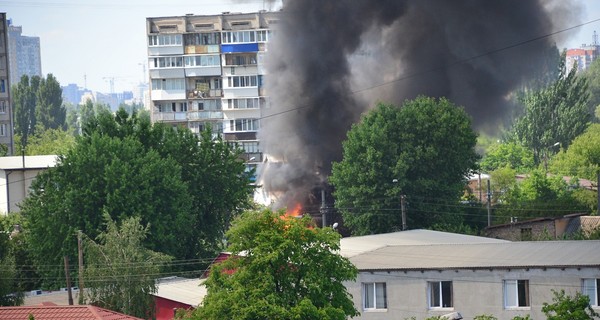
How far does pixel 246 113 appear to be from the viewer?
121938 mm

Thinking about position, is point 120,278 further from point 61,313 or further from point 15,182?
point 15,182

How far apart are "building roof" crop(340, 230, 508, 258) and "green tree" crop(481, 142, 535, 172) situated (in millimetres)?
60593

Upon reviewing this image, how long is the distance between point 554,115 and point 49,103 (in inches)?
2693

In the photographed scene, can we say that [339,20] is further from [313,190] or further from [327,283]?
[327,283]

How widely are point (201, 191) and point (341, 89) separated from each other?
2267cm

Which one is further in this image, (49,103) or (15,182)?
(49,103)

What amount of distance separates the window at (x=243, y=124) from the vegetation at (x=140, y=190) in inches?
1975

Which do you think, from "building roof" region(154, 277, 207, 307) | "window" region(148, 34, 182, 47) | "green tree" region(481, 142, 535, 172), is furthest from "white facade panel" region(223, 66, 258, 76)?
"building roof" region(154, 277, 207, 307)

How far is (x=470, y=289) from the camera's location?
145 ft

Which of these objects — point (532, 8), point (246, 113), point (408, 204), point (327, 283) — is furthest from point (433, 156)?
point (246, 113)

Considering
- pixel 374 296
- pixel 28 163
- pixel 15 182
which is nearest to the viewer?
pixel 374 296

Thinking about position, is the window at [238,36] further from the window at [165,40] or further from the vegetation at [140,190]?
the vegetation at [140,190]

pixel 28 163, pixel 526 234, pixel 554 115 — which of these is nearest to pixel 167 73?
pixel 554 115

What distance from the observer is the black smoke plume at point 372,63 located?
86375 mm
